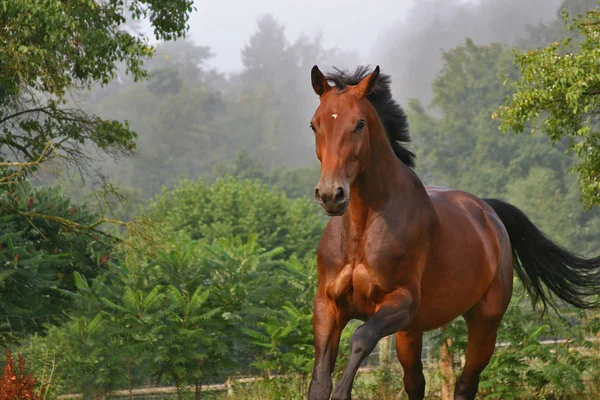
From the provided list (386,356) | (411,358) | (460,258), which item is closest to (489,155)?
(386,356)

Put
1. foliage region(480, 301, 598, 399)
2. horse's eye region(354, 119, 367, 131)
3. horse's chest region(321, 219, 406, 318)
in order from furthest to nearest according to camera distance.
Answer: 1. foliage region(480, 301, 598, 399)
2. horse's chest region(321, 219, 406, 318)
3. horse's eye region(354, 119, 367, 131)

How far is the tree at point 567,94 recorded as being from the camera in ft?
35.4

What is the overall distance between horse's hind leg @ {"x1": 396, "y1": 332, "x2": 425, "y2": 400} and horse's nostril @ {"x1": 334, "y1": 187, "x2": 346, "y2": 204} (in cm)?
253

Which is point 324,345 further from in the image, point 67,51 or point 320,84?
point 67,51

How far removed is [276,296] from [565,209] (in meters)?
42.8

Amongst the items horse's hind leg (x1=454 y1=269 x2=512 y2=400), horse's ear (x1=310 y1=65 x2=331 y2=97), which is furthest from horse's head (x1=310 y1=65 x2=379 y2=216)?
horse's hind leg (x1=454 y1=269 x2=512 y2=400)

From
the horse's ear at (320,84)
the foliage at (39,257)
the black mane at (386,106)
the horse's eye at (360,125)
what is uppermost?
the foliage at (39,257)

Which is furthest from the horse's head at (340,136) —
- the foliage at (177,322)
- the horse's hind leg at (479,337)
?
the foliage at (177,322)

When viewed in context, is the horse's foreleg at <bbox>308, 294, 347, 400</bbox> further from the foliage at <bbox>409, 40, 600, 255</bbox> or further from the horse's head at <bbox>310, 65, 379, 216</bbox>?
the foliage at <bbox>409, 40, 600, 255</bbox>

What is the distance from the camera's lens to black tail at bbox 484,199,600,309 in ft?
28.2

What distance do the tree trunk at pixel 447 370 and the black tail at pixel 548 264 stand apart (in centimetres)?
205

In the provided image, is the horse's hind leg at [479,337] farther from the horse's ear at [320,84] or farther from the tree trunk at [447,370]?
the tree trunk at [447,370]

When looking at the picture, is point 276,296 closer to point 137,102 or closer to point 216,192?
point 216,192

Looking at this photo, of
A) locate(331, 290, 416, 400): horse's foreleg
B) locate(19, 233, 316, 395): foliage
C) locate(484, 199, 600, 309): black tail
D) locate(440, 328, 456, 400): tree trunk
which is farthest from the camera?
locate(440, 328, 456, 400): tree trunk
